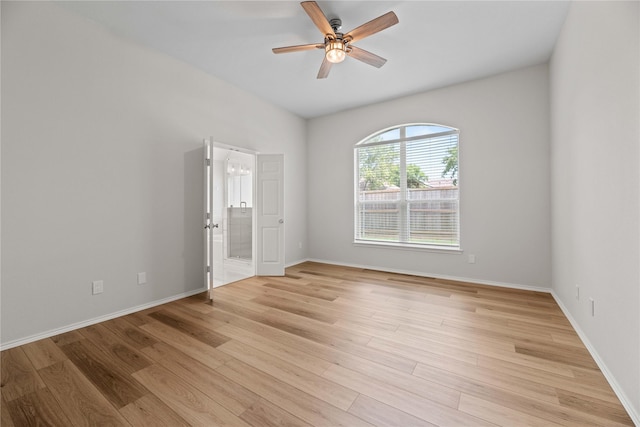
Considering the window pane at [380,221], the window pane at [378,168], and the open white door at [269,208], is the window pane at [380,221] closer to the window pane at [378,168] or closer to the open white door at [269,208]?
the window pane at [378,168]

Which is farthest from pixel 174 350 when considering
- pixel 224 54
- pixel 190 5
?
pixel 224 54

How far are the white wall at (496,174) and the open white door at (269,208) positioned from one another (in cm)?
176

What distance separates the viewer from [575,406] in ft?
4.68

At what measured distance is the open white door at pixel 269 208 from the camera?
4297 millimetres

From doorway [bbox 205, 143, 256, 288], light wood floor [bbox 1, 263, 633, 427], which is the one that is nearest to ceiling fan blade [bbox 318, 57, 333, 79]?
doorway [bbox 205, 143, 256, 288]

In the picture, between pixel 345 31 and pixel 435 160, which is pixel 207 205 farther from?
pixel 435 160

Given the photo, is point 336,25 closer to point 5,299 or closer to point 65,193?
point 65,193

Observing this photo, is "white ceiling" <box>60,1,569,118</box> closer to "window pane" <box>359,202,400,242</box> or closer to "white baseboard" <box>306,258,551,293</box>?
"window pane" <box>359,202,400,242</box>

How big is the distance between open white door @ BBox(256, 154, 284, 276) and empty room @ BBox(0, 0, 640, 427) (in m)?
0.03

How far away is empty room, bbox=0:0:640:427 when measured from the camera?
153 centimetres

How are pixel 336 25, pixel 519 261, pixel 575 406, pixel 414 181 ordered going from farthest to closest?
pixel 414 181
pixel 519 261
pixel 336 25
pixel 575 406

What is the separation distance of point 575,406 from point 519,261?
2470 mm

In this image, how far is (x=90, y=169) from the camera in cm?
252

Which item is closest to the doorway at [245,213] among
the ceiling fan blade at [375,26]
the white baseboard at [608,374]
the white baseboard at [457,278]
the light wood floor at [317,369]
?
the light wood floor at [317,369]
